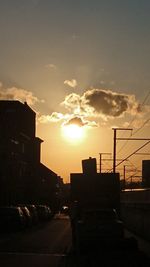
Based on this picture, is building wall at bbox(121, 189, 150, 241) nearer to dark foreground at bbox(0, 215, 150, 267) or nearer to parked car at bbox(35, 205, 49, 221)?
dark foreground at bbox(0, 215, 150, 267)

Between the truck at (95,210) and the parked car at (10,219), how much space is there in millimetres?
5859

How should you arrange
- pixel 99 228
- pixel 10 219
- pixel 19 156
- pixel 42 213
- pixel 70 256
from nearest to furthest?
1. pixel 70 256
2. pixel 99 228
3. pixel 10 219
4. pixel 42 213
5. pixel 19 156

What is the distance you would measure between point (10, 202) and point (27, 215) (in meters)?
30.2

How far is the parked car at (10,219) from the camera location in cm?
3838

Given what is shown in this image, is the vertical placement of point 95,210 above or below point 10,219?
above

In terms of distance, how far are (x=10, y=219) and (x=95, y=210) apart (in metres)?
15.6

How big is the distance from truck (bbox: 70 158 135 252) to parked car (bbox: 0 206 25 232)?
231 inches

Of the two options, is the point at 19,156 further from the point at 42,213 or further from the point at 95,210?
the point at 95,210

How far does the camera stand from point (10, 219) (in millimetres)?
39156

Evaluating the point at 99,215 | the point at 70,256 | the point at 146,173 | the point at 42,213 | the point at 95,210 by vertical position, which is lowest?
the point at 70,256

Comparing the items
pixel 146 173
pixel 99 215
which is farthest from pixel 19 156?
pixel 99 215

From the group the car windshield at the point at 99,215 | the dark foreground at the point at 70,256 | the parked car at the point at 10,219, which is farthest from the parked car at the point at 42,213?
the car windshield at the point at 99,215

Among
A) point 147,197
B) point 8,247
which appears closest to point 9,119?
point 147,197

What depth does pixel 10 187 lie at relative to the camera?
3024 inches
